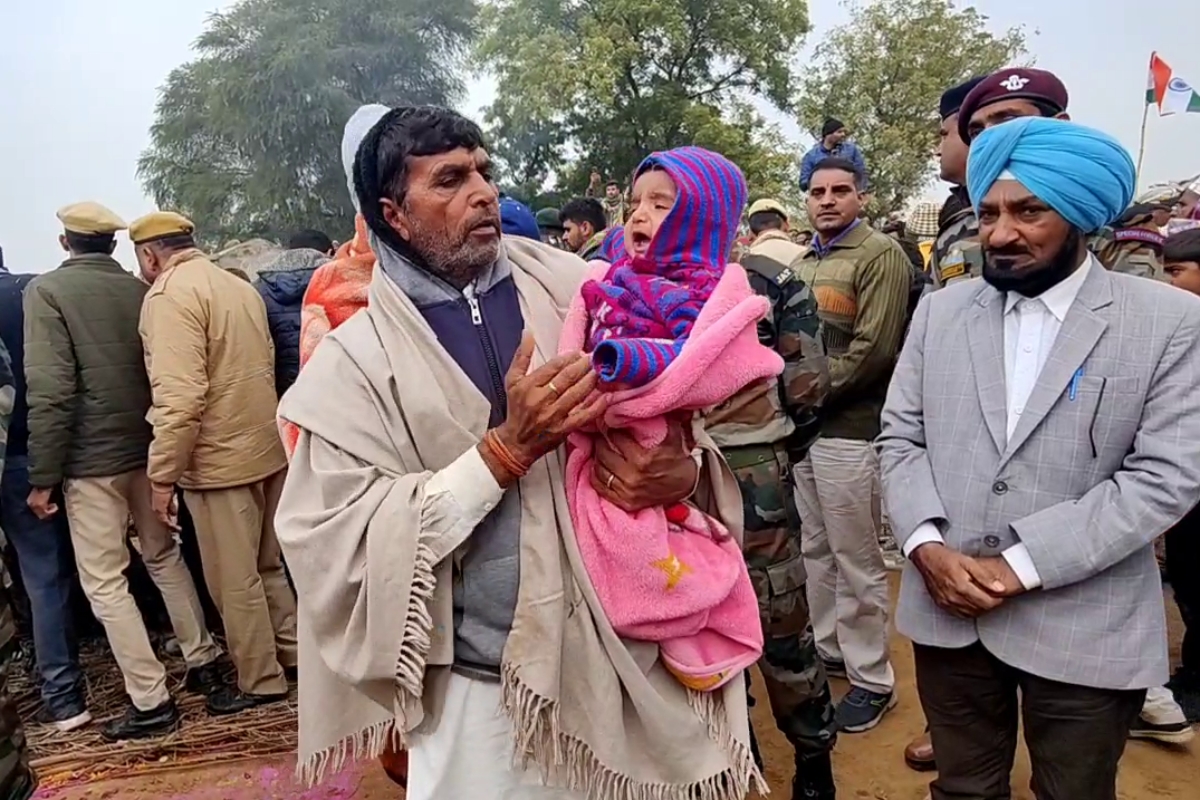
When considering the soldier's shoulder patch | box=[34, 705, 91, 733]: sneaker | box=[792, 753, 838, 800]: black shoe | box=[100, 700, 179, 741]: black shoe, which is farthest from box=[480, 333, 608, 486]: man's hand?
box=[34, 705, 91, 733]: sneaker

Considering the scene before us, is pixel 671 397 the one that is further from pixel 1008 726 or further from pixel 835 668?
pixel 835 668

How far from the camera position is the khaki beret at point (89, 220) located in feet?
12.8

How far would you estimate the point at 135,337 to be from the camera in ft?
13.0

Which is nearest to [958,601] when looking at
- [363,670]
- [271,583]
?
[363,670]

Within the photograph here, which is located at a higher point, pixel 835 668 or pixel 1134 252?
pixel 1134 252

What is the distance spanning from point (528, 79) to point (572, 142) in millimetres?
2507

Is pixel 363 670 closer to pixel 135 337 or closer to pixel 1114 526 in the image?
pixel 1114 526

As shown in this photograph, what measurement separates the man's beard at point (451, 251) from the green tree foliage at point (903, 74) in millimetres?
22255

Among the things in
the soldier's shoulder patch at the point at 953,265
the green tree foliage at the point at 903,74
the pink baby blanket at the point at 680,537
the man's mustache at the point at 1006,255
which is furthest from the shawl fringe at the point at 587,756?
the green tree foliage at the point at 903,74

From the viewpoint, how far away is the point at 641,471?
5.14ft

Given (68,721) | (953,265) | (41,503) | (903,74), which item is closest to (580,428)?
(953,265)

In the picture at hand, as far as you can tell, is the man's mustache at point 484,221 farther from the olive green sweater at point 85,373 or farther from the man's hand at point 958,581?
the olive green sweater at point 85,373

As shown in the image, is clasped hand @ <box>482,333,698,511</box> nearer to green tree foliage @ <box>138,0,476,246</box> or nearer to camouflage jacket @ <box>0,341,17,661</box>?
camouflage jacket @ <box>0,341,17,661</box>

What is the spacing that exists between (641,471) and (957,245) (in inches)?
72.5
